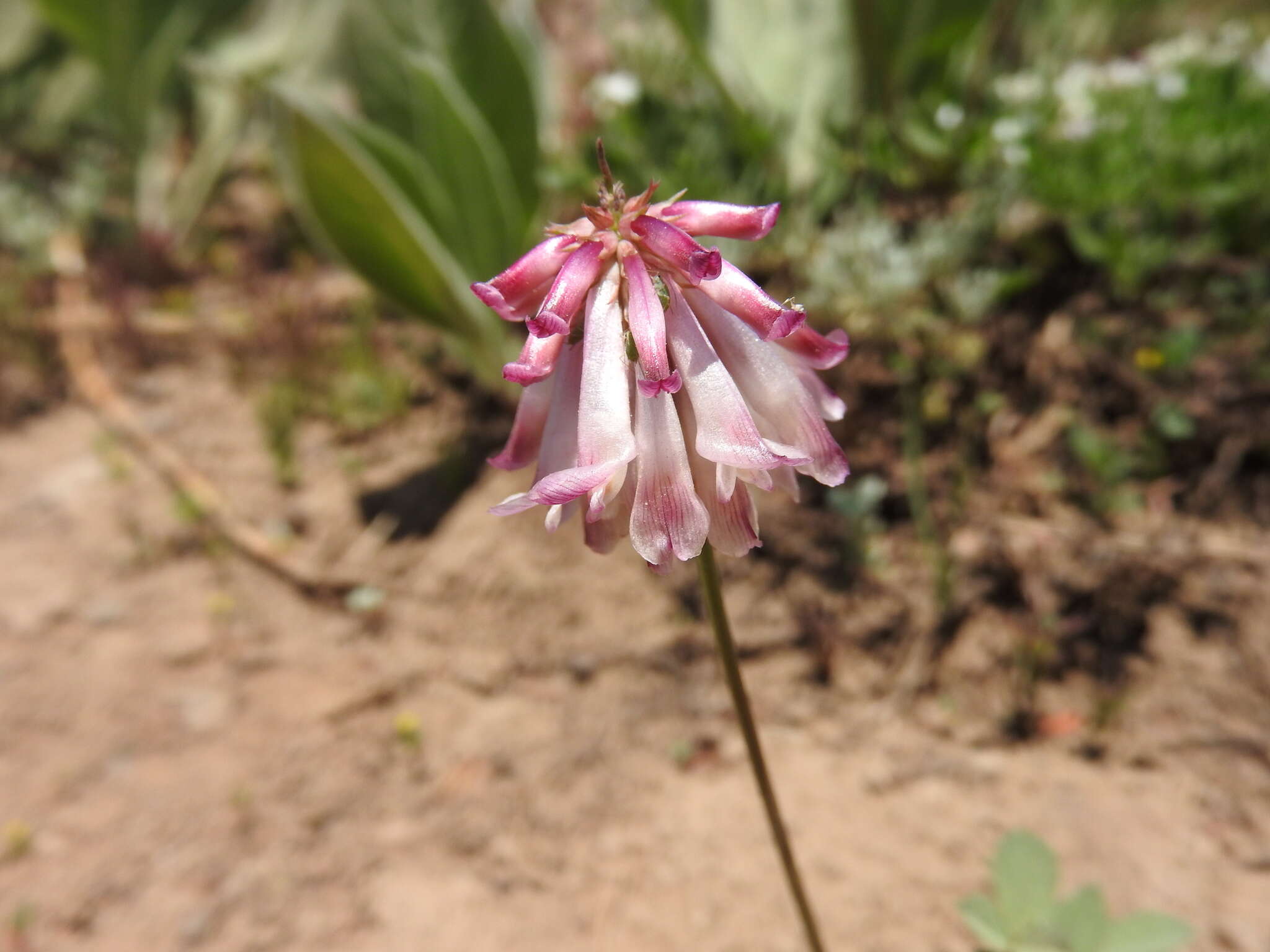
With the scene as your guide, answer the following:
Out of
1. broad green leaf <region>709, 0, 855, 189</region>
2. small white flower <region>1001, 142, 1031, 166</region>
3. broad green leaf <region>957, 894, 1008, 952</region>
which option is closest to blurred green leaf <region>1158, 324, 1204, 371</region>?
small white flower <region>1001, 142, 1031, 166</region>

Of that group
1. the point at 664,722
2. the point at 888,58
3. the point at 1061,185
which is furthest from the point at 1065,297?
the point at 664,722

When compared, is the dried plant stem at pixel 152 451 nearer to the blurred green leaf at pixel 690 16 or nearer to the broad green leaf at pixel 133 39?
the broad green leaf at pixel 133 39

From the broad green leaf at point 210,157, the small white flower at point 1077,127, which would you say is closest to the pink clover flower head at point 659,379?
the small white flower at point 1077,127

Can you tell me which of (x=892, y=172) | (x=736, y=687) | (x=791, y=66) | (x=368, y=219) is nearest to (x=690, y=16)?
(x=791, y=66)

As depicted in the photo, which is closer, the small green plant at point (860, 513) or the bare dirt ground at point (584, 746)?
the bare dirt ground at point (584, 746)

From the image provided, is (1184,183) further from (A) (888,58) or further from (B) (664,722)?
(B) (664,722)

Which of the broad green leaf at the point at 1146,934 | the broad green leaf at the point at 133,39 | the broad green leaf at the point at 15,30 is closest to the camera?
the broad green leaf at the point at 1146,934

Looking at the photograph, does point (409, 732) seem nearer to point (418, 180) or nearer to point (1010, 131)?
point (418, 180)

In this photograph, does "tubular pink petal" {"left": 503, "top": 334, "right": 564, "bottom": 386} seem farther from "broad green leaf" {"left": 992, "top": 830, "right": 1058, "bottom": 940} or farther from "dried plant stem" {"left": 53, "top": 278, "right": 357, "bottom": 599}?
"dried plant stem" {"left": 53, "top": 278, "right": 357, "bottom": 599}
